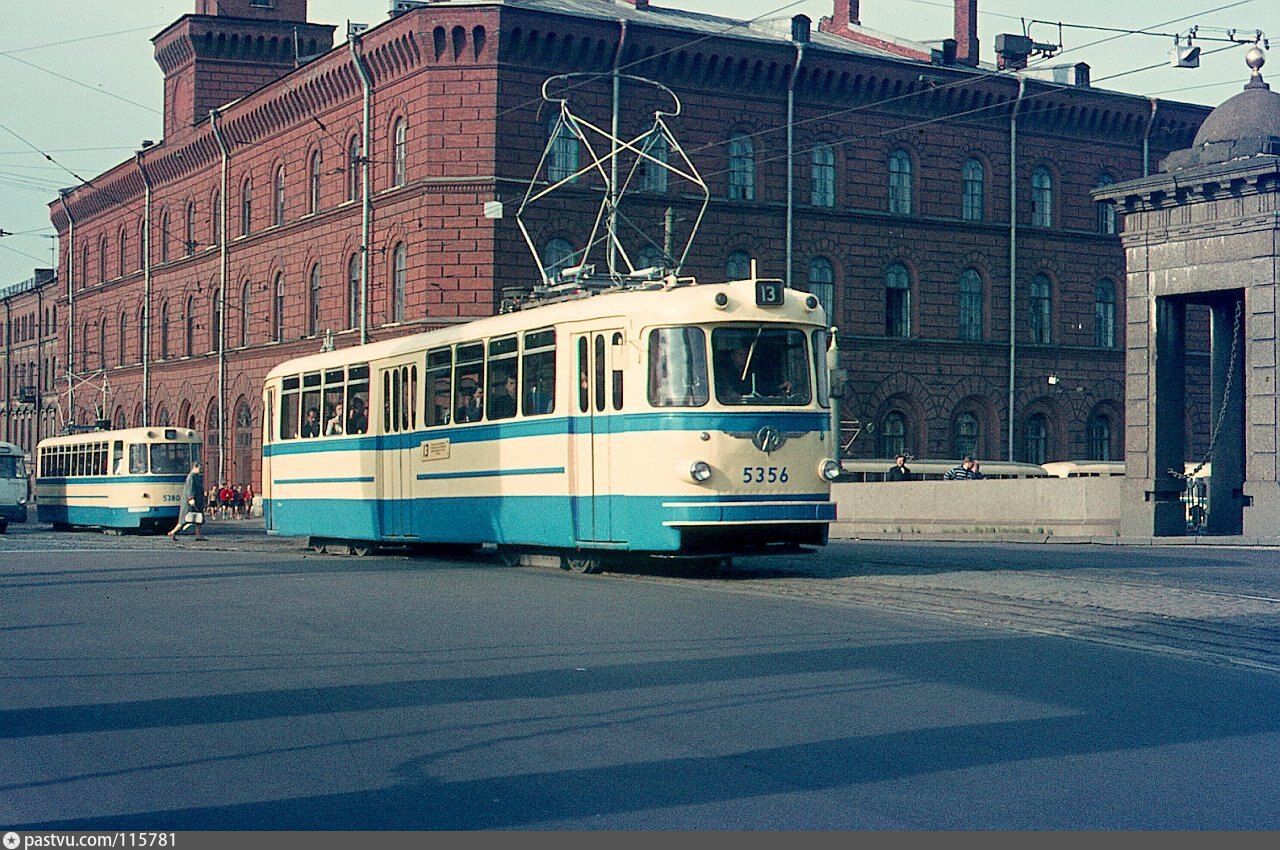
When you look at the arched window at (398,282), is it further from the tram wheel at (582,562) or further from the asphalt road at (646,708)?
the asphalt road at (646,708)

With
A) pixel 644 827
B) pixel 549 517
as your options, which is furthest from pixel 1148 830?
pixel 549 517

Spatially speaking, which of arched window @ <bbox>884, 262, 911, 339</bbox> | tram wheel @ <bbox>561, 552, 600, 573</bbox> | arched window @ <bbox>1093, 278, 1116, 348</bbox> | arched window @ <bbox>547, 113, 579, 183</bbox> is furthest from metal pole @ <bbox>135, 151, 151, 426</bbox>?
tram wheel @ <bbox>561, 552, 600, 573</bbox>

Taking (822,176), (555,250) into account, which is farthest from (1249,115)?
(822,176)

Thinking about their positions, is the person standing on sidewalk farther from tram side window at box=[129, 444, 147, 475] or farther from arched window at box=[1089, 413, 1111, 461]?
arched window at box=[1089, 413, 1111, 461]

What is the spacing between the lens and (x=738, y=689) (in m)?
9.41

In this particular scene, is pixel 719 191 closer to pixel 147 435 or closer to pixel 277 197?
pixel 277 197

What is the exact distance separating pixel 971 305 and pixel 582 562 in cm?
3726

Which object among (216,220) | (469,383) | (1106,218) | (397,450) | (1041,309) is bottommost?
(397,450)

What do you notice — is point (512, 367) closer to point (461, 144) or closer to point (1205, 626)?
point (1205, 626)

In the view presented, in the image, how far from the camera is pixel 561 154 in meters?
47.6

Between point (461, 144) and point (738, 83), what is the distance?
869cm

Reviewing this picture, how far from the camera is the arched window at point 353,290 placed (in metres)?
51.8

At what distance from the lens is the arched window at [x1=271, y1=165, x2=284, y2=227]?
5697cm

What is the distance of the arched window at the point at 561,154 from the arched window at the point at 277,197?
1330 centimetres
